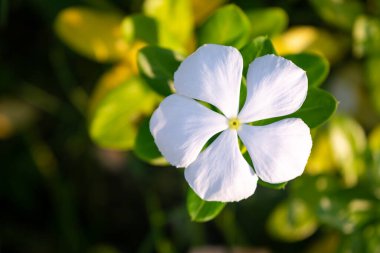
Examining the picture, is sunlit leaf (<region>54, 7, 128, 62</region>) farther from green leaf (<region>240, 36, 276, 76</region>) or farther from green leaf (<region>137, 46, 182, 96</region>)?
green leaf (<region>240, 36, 276, 76</region>)

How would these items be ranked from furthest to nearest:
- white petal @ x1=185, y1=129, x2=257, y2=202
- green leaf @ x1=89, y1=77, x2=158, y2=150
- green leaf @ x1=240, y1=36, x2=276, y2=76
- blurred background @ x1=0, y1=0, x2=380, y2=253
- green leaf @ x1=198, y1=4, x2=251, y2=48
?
1. blurred background @ x1=0, y1=0, x2=380, y2=253
2. green leaf @ x1=89, y1=77, x2=158, y2=150
3. green leaf @ x1=198, y1=4, x2=251, y2=48
4. green leaf @ x1=240, y1=36, x2=276, y2=76
5. white petal @ x1=185, y1=129, x2=257, y2=202

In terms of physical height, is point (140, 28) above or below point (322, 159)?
above

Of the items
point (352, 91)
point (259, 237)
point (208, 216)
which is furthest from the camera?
point (259, 237)

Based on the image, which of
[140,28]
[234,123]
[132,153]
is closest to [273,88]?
[234,123]

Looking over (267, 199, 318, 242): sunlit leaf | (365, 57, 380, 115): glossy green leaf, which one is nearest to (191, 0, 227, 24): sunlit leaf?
(365, 57, 380, 115): glossy green leaf

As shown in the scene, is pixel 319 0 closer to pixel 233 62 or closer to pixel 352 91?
pixel 352 91

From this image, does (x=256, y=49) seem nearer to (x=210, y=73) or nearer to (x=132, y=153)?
(x=210, y=73)

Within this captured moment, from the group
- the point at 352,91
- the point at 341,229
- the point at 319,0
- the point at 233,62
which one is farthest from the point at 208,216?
the point at 352,91
